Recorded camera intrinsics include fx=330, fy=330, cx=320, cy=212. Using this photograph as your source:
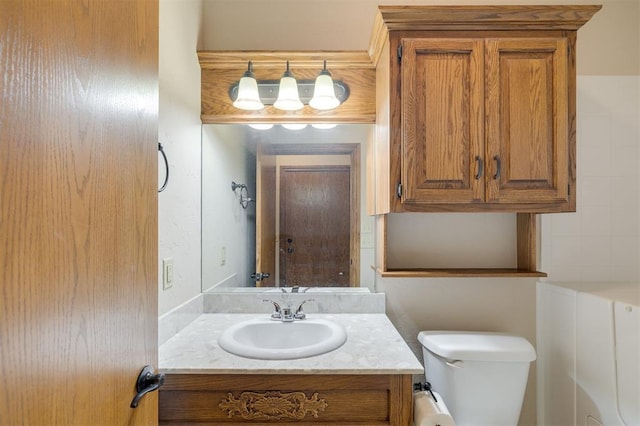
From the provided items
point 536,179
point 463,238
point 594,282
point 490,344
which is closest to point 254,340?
point 490,344

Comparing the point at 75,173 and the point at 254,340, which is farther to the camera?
the point at 254,340

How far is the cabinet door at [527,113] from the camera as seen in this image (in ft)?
4.35

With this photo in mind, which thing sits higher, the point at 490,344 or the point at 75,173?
the point at 75,173

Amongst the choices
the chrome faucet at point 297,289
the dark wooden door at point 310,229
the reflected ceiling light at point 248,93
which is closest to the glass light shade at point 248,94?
the reflected ceiling light at point 248,93

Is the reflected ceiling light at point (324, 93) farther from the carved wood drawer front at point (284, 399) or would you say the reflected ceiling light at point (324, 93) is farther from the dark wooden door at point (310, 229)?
the carved wood drawer front at point (284, 399)

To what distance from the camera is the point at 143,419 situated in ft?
2.56

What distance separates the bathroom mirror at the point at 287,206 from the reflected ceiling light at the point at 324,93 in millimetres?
137

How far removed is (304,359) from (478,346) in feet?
2.65

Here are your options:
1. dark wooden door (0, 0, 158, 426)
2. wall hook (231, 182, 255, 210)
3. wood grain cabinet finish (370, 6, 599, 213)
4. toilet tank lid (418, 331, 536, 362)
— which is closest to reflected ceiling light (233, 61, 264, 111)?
wall hook (231, 182, 255, 210)

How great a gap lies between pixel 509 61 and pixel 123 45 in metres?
1.37

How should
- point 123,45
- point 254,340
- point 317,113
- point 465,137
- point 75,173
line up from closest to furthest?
point 75,173
point 123,45
point 465,137
point 254,340
point 317,113

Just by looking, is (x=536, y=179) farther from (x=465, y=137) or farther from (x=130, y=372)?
(x=130, y=372)

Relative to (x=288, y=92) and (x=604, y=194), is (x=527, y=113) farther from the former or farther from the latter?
(x=288, y=92)

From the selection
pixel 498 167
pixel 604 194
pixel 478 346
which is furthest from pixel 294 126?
pixel 604 194
